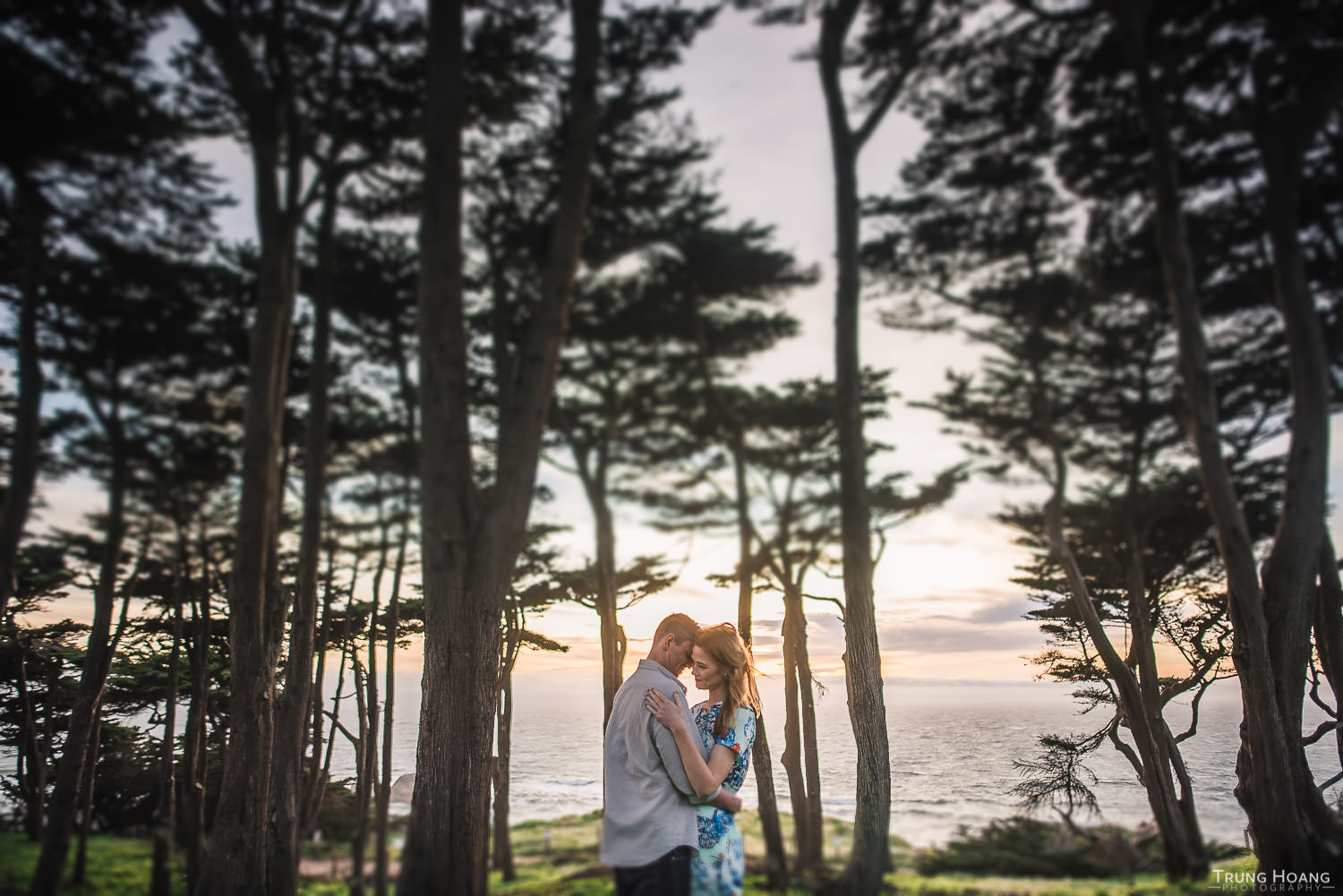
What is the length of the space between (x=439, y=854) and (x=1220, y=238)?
7.92 metres

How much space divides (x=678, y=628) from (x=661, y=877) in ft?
2.62

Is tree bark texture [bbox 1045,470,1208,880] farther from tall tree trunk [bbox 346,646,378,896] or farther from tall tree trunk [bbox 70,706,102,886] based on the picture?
tall tree trunk [bbox 70,706,102,886]

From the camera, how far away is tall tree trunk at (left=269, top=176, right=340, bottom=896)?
648 centimetres

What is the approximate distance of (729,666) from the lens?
269 centimetres

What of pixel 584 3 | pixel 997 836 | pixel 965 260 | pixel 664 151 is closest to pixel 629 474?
pixel 664 151

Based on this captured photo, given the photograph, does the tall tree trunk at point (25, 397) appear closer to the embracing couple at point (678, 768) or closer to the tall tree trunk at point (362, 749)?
the tall tree trunk at point (362, 749)

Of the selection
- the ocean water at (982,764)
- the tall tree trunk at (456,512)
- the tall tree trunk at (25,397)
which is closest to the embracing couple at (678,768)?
the tall tree trunk at (456,512)

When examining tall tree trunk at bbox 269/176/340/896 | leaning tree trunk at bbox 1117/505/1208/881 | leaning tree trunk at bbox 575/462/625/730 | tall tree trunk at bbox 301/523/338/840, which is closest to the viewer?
tall tree trunk at bbox 269/176/340/896

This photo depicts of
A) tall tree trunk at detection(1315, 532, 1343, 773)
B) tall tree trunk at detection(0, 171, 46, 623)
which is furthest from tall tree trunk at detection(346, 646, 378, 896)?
tall tree trunk at detection(1315, 532, 1343, 773)

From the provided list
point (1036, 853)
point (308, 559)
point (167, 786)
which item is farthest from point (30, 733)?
point (1036, 853)

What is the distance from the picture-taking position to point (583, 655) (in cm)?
1152

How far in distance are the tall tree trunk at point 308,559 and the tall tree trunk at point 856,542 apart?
169 inches

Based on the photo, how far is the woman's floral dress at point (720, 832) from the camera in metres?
2.57

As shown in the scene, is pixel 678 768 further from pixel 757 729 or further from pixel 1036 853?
pixel 1036 853
